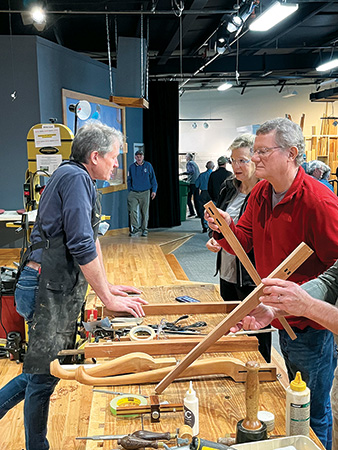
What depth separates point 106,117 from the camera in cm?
939

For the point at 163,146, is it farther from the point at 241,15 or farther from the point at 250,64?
the point at 241,15

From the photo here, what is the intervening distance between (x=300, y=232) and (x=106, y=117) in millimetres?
8055

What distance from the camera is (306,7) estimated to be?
8.12 metres

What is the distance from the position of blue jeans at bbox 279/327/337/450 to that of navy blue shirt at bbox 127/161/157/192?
799 centimetres

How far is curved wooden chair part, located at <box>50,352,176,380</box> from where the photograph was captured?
158cm

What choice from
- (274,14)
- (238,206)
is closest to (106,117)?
(274,14)

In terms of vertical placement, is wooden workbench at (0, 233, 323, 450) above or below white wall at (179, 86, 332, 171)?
below

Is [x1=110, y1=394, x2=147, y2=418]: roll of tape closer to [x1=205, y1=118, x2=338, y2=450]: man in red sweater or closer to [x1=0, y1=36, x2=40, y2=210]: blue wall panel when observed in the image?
[x1=205, y1=118, x2=338, y2=450]: man in red sweater

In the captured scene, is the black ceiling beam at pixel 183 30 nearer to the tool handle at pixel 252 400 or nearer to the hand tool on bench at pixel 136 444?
the tool handle at pixel 252 400

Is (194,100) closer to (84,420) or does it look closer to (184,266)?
(184,266)

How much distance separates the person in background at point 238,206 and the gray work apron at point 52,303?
85 centimetres

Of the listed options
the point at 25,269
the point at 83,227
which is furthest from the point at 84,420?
the point at 83,227

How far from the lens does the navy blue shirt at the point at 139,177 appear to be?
9.64 m

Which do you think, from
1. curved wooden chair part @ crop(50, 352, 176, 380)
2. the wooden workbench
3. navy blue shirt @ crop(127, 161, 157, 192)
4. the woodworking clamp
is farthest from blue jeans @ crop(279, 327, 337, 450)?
navy blue shirt @ crop(127, 161, 157, 192)
